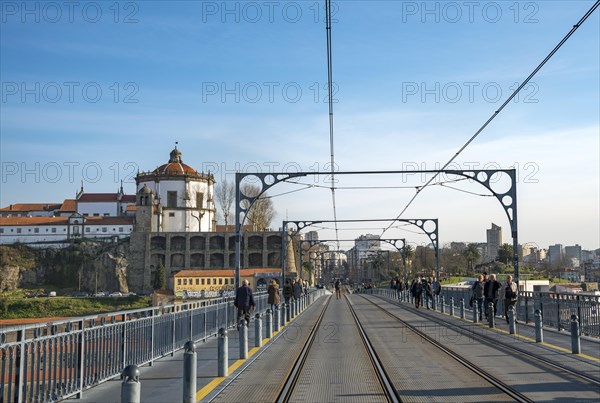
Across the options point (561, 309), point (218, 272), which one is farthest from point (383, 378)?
point (218, 272)

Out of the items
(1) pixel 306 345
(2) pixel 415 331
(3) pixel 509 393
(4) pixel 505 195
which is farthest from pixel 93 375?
(4) pixel 505 195

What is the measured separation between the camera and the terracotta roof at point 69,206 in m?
150

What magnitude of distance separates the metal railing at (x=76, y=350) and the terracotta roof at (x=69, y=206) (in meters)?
141

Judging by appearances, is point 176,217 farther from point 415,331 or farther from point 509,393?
point 509,393

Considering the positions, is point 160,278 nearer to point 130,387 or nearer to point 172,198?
point 172,198

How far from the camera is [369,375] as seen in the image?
1267cm

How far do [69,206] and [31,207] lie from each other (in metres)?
19.1

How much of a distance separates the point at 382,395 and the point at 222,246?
119 metres

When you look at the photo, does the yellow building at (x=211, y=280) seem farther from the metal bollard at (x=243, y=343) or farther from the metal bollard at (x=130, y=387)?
the metal bollard at (x=130, y=387)

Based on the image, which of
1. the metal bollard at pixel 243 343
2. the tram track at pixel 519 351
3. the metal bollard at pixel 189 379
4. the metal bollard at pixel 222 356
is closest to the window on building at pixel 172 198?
the tram track at pixel 519 351

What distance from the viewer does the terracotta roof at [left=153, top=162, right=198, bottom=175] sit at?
453 feet

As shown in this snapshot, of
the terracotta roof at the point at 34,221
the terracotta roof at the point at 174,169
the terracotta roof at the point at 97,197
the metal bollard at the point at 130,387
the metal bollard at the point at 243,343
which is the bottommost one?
the metal bollard at the point at 243,343

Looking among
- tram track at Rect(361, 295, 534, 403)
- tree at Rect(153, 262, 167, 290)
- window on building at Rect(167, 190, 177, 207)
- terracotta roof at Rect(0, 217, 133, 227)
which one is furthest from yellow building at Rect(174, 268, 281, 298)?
tram track at Rect(361, 295, 534, 403)

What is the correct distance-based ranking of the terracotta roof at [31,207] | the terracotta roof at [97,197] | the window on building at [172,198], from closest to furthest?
the window on building at [172,198] < the terracotta roof at [97,197] < the terracotta roof at [31,207]
